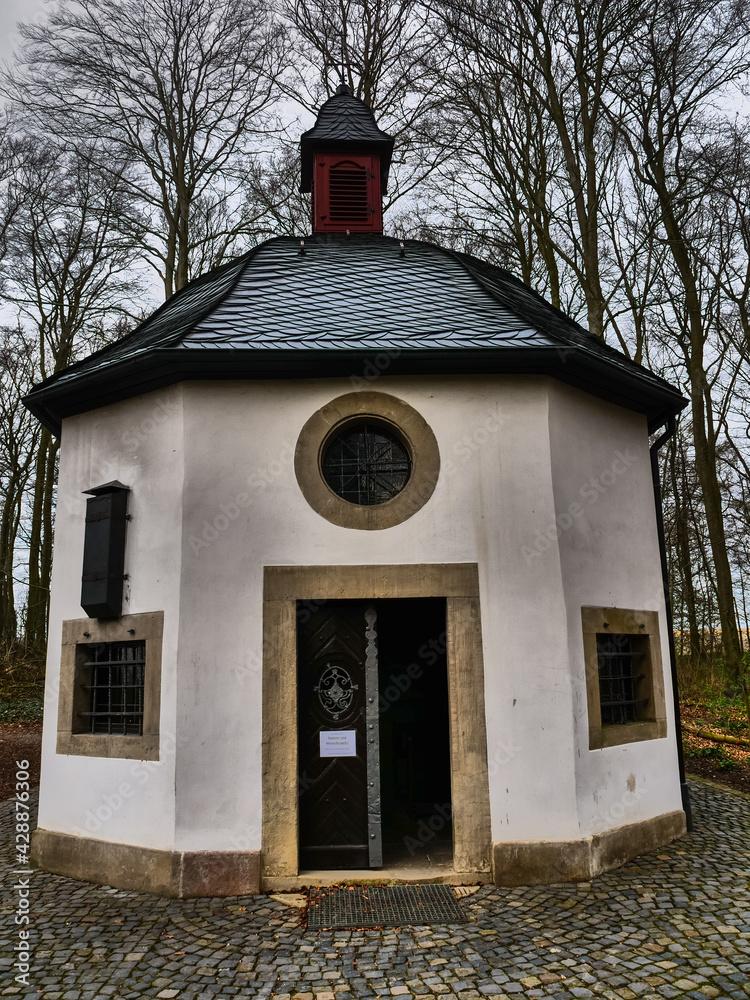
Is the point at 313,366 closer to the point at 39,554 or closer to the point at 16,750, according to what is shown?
the point at 16,750

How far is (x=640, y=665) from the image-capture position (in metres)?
7.39

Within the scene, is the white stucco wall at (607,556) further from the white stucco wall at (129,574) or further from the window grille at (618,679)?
the white stucco wall at (129,574)

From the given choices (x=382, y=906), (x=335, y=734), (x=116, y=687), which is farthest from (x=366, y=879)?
(x=116, y=687)

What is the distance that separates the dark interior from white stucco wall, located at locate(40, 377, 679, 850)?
74.0 inches

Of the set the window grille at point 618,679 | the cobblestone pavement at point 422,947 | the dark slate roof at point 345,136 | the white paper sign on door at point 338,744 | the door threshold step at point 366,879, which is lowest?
the cobblestone pavement at point 422,947

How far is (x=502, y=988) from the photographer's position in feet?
14.0

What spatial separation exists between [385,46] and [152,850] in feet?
46.3

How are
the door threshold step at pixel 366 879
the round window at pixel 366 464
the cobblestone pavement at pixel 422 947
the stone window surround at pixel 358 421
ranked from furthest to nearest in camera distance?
the round window at pixel 366 464, the stone window surround at pixel 358 421, the door threshold step at pixel 366 879, the cobblestone pavement at pixel 422 947

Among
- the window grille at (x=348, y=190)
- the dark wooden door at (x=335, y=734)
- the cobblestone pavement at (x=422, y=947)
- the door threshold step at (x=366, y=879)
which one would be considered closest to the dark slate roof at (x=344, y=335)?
the window grille at (x=348, y=190)

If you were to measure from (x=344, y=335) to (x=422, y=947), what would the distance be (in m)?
4.70

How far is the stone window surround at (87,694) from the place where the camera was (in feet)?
20.4

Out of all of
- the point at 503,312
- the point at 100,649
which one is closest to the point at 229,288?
the point at 503,312

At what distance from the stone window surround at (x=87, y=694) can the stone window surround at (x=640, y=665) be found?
3575 mm

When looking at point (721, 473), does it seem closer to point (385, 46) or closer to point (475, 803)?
point (385, 46)
